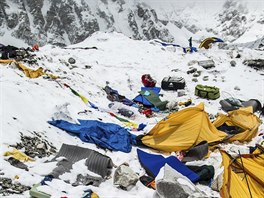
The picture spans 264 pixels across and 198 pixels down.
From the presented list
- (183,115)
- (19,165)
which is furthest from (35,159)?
(183,115)

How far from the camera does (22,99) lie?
8.70 metres

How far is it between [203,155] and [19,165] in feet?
13.6

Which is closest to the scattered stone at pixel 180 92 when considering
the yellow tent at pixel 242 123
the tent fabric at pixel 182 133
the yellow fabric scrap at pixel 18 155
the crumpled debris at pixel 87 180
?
the yellow tent at pixel 242 123

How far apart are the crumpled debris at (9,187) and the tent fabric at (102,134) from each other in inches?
118

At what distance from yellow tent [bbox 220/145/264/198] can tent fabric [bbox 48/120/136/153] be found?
2.52m

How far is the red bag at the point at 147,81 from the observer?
16.5 meters

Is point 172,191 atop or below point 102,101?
atop

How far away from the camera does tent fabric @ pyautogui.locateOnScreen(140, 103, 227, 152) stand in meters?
8.45

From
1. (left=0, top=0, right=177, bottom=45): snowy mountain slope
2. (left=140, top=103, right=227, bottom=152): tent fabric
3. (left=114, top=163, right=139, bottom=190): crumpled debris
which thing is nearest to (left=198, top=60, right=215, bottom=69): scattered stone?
(left=140, top=103, right=227, bottom=152): tent fabric

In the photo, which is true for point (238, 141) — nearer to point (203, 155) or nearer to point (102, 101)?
point (203, 155)

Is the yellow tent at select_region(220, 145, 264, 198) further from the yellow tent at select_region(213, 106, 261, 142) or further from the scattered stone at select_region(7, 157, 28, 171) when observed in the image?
the scattered stone at select_region(7, 157, 28, 171)

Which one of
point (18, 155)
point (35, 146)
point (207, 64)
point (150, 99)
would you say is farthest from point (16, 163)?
point (207, 64)

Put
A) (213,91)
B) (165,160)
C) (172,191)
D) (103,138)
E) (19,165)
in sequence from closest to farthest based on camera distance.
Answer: (172,191), (19,165), (165,160), (103,138), (213,91)

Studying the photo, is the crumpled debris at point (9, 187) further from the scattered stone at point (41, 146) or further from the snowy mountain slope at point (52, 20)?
the snowy mountain slope at point (52, 20)
